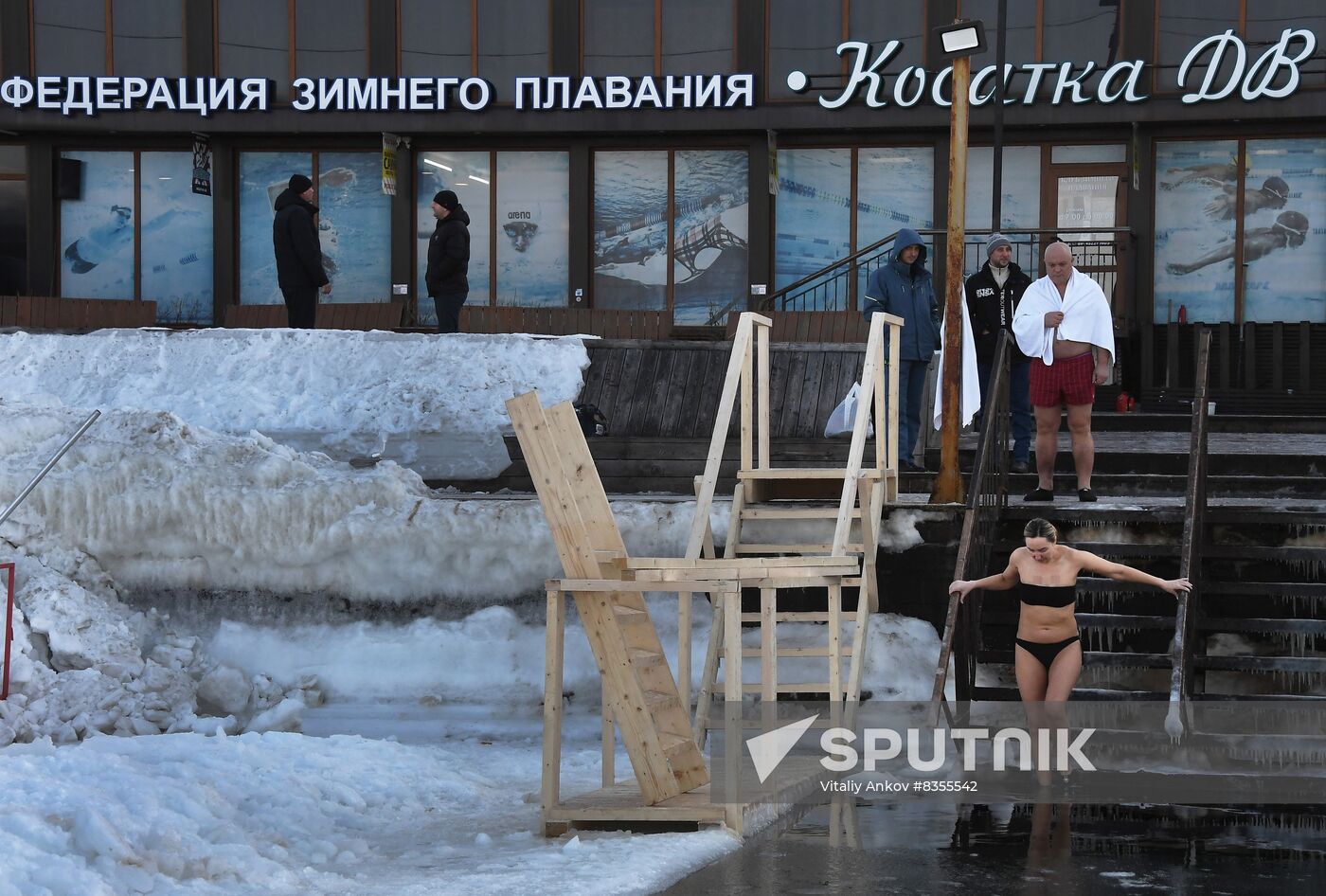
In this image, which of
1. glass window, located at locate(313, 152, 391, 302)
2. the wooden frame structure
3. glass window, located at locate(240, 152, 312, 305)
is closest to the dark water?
the wooden frame structure

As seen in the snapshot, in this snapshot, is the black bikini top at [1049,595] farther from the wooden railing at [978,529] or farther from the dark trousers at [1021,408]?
the dark trousers at [1021,408]

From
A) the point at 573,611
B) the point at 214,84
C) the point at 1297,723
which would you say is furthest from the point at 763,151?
the point at 1297,723

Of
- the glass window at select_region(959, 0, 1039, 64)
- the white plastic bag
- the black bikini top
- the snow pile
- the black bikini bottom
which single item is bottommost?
the snow pile

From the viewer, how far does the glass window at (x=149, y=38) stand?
2708 cm

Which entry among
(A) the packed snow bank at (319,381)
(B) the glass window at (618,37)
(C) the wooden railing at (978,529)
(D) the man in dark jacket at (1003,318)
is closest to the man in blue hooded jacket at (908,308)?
(D) the man in dark jacket at (1003,318)

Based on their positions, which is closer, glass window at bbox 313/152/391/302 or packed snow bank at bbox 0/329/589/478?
packed snow bank at bbox 0/329/589/478

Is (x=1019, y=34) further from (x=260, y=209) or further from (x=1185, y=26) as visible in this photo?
(x=260, y=209)

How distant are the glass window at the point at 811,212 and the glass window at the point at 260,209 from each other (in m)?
7.79

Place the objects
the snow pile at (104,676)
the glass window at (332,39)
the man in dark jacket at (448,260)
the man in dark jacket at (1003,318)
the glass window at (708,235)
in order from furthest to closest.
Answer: the glass window at (332,39), the glass window at (708,235), the man in dark jacket at (448,260), the man in dark jacket at (1003,318), the snow pile at (104,676)

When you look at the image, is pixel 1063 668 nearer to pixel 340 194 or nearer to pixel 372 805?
pixel 372 805

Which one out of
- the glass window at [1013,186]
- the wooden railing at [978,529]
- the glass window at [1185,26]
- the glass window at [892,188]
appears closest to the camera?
the wooden railing at [978,529]

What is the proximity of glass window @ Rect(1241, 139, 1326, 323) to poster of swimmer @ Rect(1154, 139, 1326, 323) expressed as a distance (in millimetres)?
14

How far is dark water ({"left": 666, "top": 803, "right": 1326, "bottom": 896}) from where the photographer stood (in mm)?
6410

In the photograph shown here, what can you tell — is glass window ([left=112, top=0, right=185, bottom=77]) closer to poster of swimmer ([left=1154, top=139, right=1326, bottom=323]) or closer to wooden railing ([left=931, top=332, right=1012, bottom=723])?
poster of swimmer ([left=1154, top=139, right=1326, bottom=323])
